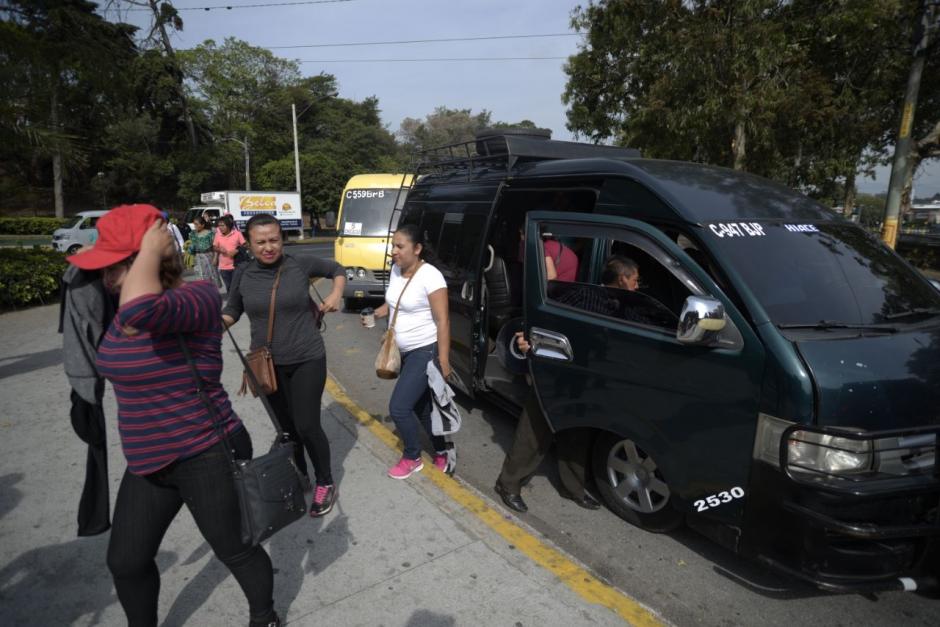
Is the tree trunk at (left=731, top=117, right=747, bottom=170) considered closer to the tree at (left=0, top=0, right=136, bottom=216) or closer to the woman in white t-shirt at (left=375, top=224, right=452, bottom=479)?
the woman in white t-shirt at (left=375, top=224, right=452, bottom=479)

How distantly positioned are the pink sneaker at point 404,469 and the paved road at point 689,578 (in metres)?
0.36

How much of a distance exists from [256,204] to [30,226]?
14.5m

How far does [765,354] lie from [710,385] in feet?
0.88

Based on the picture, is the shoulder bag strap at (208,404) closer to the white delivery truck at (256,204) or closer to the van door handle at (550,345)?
the van door handle at (550,345)

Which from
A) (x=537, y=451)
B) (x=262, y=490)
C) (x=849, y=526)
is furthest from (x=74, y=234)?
(x=849, y=526)

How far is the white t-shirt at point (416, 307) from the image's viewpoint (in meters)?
3.58

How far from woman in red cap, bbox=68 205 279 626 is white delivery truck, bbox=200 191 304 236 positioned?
2594 cm

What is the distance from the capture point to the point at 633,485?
3244 millimetres

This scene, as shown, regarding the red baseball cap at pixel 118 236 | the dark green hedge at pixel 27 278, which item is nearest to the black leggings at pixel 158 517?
the red baseball cap at pixel 118 236

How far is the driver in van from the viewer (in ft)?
10.9

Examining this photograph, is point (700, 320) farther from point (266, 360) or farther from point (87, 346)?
point (87, 346)

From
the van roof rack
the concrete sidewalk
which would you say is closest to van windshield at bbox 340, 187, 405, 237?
the van roof rack

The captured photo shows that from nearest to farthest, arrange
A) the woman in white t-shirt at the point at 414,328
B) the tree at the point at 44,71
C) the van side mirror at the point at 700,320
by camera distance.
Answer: the van side mirror at the point at 700,320 < the woman in white t-shirt at the point at 414,328 < the tree at the point at 44,71

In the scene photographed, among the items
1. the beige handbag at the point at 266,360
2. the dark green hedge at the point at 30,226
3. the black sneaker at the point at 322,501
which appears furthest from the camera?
the dark green hedge at the point at 30,226
